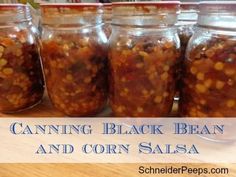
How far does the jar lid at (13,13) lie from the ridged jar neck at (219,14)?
0.35 metres

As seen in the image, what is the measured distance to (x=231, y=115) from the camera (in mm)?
477

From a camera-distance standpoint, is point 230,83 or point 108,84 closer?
point 230,83

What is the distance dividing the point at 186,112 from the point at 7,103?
0.36 m

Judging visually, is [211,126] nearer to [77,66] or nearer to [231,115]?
[231,115]

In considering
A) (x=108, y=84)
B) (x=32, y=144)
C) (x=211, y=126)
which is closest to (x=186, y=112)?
(x=211, y=126)

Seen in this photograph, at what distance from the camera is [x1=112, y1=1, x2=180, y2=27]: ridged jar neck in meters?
0.47

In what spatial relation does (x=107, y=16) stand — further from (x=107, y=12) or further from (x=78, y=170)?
(x=78, y=170)

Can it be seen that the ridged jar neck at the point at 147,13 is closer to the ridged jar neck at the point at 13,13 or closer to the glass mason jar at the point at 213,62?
the glass mason jar at the point at 213,62

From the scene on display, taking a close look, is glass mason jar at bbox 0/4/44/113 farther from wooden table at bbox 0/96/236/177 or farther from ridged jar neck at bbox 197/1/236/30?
ridged jar neck at bbox 197/1/236/30

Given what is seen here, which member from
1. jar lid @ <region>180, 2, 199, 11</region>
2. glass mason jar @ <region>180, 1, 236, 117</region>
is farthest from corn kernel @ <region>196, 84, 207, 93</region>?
jar lid @ <region>180, 2, 199, 11</region>

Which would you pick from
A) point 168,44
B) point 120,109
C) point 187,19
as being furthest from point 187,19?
point 120,109

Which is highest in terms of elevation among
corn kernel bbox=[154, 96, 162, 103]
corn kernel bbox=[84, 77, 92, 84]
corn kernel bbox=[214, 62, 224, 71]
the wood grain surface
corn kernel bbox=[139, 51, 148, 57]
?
corn kernel bbox=[139, 51, 148, 57]

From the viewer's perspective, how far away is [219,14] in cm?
46

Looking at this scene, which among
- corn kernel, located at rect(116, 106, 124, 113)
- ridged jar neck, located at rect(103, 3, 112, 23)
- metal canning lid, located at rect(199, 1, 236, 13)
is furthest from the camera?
ridged jar neck, located at rect(103, 3, 112, 23)
